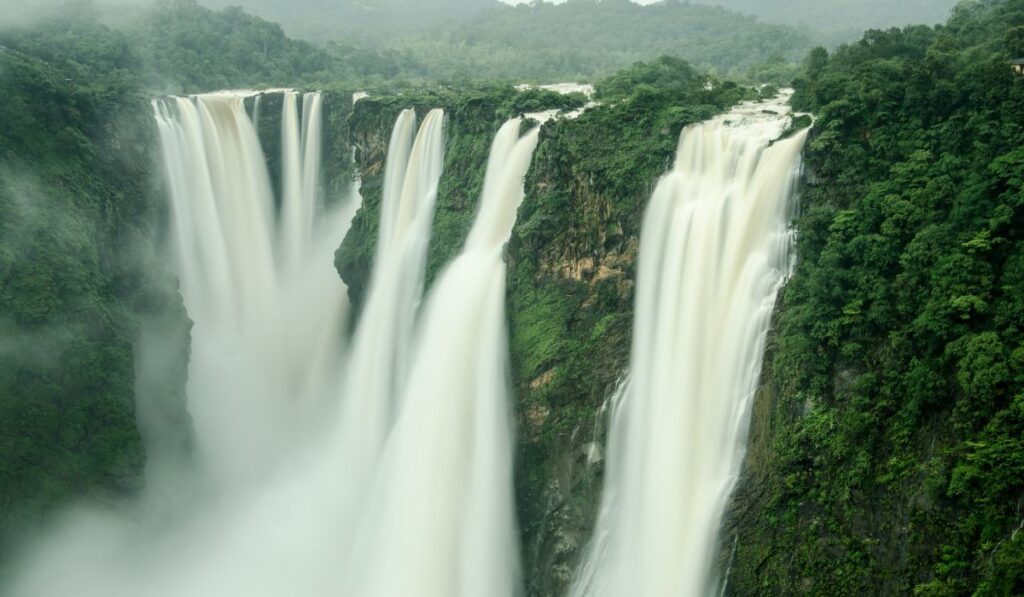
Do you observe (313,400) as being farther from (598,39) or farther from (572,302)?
(598,39)

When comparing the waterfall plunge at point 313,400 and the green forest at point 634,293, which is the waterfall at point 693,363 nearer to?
the green forest at point 634,293

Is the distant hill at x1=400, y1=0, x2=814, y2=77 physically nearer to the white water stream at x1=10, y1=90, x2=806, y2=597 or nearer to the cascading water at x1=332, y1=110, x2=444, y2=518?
Answer: the cascading water at x1=332, y1=110, x2=444, y2=518

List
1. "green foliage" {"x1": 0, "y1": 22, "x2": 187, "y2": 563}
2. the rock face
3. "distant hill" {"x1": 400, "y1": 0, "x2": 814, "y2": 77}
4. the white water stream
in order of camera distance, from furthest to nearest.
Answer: "distant hill" {"x1": 400, "y1": 0, "x2": 814, "y2": 77} < "green foliage" {"x1": 0, "y1": 22, "x2": 187, "y2": 563} < the rock face < the white water stream

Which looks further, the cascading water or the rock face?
the cascading water

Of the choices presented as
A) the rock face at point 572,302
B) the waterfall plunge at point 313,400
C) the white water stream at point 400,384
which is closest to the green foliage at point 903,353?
the white water stream at point 400,384

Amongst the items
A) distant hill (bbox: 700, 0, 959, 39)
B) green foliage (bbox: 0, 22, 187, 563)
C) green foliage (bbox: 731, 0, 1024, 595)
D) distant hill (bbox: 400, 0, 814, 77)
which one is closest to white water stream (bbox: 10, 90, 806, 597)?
green foliage (bbox: 731, 0, 1024, 595)

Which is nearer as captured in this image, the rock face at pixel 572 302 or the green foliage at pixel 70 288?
the rock face at pixel 572 302

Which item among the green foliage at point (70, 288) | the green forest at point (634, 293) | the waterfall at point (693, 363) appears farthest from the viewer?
the green foliage at point (70, 288)
